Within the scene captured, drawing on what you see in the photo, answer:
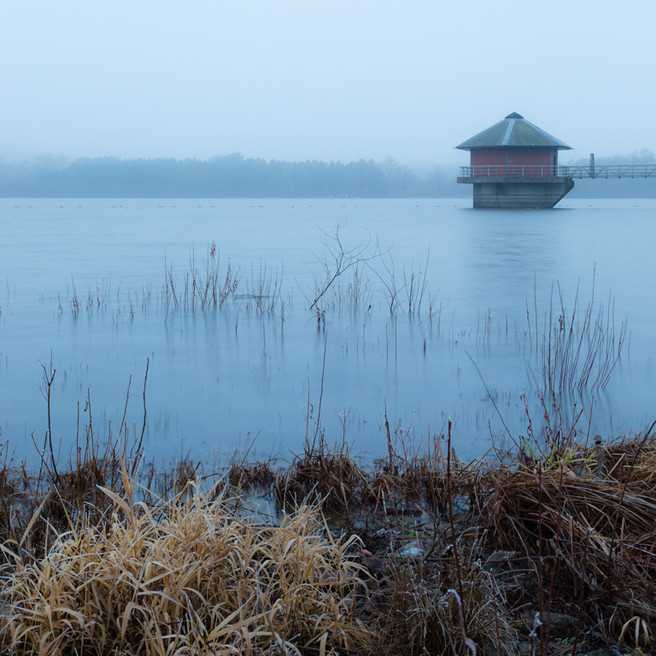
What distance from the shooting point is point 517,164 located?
2443 inches

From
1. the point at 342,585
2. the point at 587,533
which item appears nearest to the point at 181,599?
the point at 342,585

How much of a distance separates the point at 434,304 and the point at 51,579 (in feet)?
48.9

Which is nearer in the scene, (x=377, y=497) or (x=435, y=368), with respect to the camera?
(x=377, y=497)

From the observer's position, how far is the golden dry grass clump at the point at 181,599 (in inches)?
117

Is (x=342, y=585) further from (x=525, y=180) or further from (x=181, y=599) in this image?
(x=525, y=180)

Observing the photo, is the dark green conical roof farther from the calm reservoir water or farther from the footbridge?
the calm reservoir water

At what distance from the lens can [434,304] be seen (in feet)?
57.5

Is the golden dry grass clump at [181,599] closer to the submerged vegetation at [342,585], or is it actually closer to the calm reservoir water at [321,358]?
the submerged vegetation at [342,585]

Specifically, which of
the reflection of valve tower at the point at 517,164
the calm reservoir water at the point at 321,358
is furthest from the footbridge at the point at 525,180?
the calm reservoir water at the point at 321,358

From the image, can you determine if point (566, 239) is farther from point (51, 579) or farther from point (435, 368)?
point (51, 579)

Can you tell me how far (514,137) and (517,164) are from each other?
2166 mm

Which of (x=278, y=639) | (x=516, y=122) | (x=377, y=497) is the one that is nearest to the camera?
(x=278, y=639)

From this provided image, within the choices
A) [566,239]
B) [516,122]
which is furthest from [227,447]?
[516,122]

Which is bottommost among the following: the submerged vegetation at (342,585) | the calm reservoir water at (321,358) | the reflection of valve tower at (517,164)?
the calm reservoir water at (321,358)
